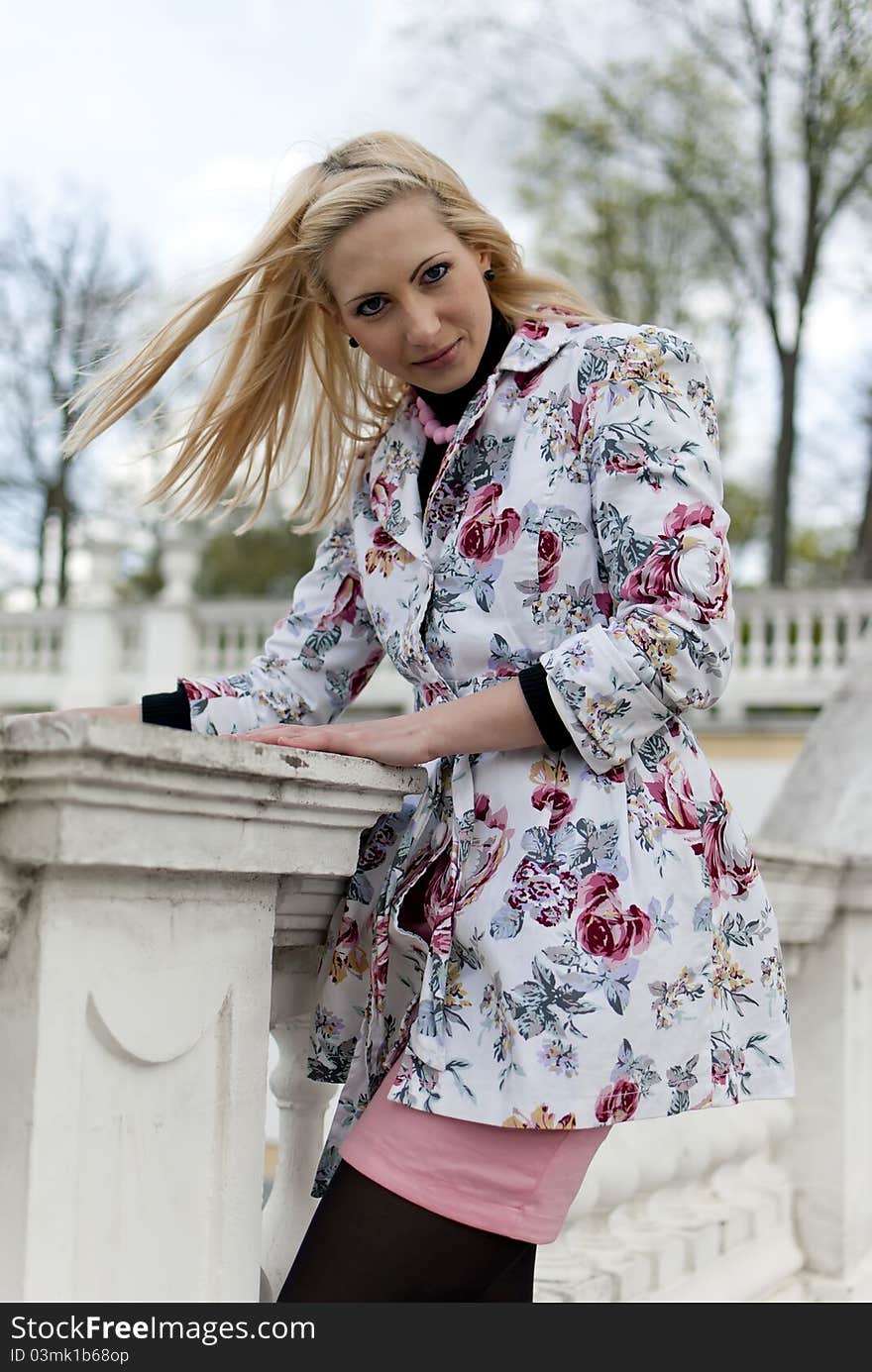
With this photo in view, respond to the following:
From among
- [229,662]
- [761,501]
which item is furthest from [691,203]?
[229,662]

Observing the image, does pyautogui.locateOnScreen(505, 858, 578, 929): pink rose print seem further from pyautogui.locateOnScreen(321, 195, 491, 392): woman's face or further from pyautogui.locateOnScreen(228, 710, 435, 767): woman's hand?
pyautogui.locateOnScreen(321, 195, 491, 392): woman's face

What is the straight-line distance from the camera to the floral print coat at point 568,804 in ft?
4.94

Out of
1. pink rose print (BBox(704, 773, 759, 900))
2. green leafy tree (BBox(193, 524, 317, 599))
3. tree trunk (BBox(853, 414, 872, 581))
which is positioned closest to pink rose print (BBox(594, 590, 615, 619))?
pink rose print (BBox(704, 773, 759, 900))

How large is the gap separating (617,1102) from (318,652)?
73 cm

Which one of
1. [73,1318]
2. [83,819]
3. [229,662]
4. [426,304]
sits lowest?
[73,1318]

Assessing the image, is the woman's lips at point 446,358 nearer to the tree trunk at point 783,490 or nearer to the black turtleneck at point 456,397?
the black turtleneck at point 456,397

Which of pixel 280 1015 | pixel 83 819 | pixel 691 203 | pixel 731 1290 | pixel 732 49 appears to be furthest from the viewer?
pixel 691 203

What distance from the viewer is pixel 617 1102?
1.49 m

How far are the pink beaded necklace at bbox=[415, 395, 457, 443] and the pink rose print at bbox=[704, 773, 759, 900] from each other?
528mm

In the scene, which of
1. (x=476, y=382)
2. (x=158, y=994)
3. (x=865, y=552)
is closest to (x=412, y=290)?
(x=476, y=382)

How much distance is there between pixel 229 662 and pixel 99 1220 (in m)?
13.2

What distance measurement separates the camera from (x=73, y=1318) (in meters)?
1.27

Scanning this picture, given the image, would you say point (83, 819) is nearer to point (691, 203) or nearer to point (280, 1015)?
point (280, 1015)

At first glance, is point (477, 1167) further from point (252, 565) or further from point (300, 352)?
point (252, 565)
